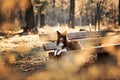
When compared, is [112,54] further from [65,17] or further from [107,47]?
[65,17]

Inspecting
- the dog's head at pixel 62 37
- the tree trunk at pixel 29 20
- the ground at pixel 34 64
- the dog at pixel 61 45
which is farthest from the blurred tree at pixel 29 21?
the dog's head at pixel 62 37

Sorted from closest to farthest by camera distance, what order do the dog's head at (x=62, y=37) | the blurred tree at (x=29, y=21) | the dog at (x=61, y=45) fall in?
1. the dog's head at (x=62, y=37)
2. the dog at (x=61, y=45)
3. the blurred tree at (x=29, y=21)

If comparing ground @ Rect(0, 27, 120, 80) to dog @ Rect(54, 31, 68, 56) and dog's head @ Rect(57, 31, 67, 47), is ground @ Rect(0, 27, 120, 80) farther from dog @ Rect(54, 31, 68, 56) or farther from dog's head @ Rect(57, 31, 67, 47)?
dog's head @ Rect(57, 31, 67, 47)

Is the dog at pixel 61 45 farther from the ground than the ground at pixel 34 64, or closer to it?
farther from the ground

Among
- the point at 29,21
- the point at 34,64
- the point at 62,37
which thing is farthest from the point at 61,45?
the point at 29,21

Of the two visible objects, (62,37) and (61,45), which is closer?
→ (62,37)

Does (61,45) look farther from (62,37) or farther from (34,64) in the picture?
(34,64)

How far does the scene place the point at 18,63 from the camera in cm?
1243

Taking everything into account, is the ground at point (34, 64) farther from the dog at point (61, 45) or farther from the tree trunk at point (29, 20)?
the tree trunk at point (29, 20)

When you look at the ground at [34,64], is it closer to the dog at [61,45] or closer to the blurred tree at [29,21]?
the dog at [61,45]

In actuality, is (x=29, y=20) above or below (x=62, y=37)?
below

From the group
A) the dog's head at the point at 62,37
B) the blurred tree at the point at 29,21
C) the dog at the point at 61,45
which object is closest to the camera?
the dog's head at the point at 62,37

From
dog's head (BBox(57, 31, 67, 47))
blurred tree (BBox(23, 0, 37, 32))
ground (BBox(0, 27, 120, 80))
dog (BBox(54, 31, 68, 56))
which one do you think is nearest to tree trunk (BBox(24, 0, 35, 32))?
blurred tree (BBox(23, 0, 37, 32))

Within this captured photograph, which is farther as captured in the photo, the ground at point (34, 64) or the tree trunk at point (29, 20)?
the tree trunk at point (29, 20)
